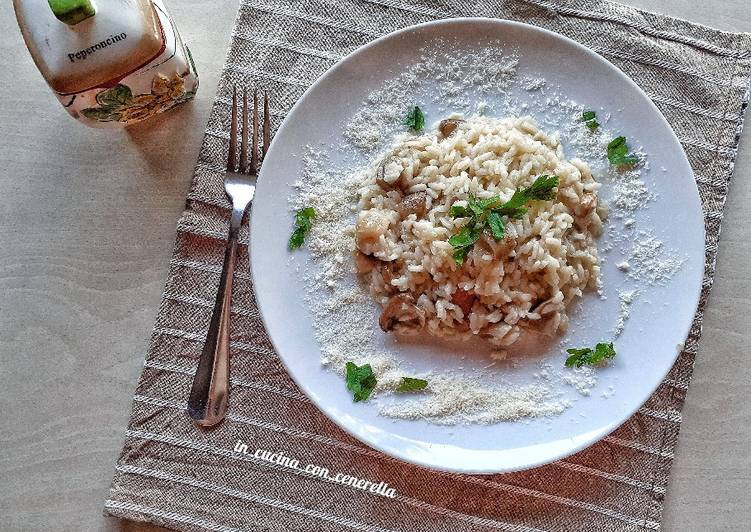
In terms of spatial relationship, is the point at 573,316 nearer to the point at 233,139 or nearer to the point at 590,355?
the point at 590,355

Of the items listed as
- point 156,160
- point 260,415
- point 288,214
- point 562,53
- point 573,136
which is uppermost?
point 562,53

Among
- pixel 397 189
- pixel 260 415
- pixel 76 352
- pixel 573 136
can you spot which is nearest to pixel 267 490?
pixel 260 415

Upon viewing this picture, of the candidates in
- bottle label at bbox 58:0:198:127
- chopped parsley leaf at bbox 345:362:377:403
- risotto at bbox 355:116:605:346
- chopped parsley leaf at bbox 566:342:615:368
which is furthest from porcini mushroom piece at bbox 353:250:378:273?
bottle label at bbox 58:0:198:127

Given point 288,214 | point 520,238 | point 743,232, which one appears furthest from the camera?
point 743,232

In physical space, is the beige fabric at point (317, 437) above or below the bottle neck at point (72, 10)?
below

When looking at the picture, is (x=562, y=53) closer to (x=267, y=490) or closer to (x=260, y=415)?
(x=260, y=415)

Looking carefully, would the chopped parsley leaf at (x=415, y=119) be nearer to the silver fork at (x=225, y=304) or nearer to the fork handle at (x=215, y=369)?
the silver fork at (x=225, y=304)

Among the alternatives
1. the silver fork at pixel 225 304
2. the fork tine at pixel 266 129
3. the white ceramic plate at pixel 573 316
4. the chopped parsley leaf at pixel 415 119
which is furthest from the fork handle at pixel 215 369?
the chopped parsley leaf at pixel 415 119

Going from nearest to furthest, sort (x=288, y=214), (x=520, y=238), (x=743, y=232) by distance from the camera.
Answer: (x=520, y=238) → (x=288, y=214) → (x=743, y=232)

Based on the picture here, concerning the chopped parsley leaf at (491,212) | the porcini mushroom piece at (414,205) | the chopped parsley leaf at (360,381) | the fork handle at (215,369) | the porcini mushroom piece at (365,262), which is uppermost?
the chopped parsley leaf at (491,212)
